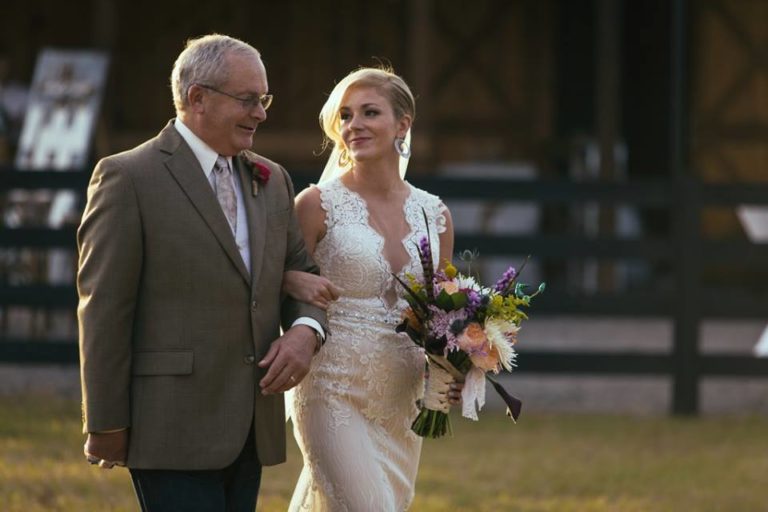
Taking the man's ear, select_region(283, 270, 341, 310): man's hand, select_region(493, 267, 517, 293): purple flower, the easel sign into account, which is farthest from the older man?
the easel sign

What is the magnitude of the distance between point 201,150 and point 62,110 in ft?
34.9

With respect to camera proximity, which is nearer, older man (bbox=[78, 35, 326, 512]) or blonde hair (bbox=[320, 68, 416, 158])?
older man (bbox=[78, 35, 326, 512])

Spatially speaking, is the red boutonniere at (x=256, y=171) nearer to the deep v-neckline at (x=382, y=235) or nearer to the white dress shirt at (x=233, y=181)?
the white dress shirt at (x=233, y=181)

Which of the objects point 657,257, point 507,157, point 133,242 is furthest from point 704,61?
point 133,242

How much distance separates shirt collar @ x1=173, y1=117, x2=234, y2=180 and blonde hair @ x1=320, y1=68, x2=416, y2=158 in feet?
3.46

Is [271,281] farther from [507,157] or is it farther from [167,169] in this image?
[507,157]

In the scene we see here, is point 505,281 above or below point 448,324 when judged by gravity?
above

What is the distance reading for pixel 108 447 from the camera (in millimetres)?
4164

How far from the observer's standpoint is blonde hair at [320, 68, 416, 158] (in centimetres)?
534

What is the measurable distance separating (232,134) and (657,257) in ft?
23.8

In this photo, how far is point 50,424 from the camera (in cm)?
947

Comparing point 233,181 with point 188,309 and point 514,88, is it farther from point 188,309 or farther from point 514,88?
point 514,88

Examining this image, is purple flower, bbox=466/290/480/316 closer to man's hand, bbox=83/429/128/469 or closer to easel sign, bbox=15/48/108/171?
man's hand, bbox=83/429/128/469

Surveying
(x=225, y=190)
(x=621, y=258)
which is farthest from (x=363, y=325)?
(x=621, y=258)
